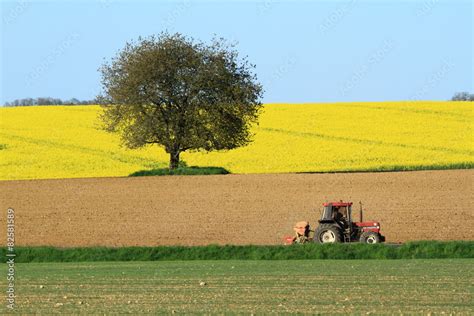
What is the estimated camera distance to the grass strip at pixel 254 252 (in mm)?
33625

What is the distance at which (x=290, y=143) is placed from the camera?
70750 millimetres

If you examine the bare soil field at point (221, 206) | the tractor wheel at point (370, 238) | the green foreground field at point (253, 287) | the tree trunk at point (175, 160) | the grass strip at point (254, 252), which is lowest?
the green foreground field at point (253, 287)

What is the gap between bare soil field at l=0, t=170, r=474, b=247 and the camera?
4194 cm

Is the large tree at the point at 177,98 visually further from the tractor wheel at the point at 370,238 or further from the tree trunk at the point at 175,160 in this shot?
the tractor wheel at the point at 370,238

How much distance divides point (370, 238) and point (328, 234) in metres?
1.38

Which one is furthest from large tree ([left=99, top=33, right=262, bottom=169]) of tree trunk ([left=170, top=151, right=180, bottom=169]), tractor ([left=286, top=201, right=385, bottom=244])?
tractor ([left=286, top=201, right=385, bottom=244])

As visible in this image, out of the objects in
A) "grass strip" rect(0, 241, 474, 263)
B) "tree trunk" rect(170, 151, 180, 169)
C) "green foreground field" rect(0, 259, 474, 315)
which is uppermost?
"tree trunk" rect(170, 151, 180, 169)

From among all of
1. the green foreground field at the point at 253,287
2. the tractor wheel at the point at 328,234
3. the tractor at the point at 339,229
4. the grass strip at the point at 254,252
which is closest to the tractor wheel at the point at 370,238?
the tractor at the point at 339,229

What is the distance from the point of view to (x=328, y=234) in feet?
118

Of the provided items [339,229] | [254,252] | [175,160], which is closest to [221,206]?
[339,229]

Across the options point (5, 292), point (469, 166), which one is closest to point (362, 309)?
point (5, 292)

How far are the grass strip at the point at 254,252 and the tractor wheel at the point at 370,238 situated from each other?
5.65 ft

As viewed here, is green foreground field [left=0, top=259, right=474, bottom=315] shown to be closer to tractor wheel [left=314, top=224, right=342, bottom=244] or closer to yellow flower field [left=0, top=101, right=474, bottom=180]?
tractor wheel [left=314, top=224, right=342, bottom=244]

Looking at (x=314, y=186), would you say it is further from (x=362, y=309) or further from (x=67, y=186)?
(x=362, y=309)
